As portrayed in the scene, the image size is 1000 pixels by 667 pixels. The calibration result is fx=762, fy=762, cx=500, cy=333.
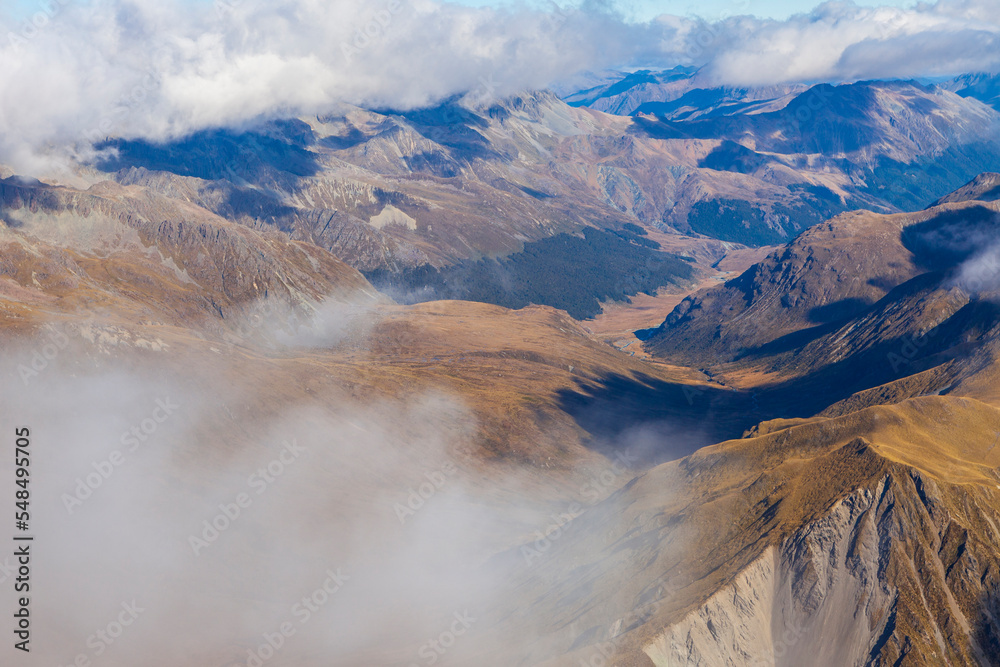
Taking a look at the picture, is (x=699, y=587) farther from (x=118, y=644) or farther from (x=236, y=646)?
(x=118, y=644)

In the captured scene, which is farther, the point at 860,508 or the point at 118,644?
the point at 118,644

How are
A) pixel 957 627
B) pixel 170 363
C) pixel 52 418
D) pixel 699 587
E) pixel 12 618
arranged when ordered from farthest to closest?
pixel 170 363, pixel 52 418, pixel 12 618, pixel 699 587, pixel 957 627

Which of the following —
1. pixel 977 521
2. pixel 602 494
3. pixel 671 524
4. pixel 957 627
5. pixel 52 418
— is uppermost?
pixel 977 521

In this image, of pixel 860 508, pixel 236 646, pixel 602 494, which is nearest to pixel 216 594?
pixel 236 646

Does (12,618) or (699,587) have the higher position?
(699,587)

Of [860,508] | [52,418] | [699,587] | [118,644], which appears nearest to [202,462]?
[52,418]

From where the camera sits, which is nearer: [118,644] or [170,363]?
[118,644]

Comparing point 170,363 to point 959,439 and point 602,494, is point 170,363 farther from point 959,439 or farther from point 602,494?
point 959,439

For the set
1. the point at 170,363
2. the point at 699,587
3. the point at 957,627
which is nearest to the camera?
the point at 957,627

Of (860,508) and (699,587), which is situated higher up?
(860,508)
